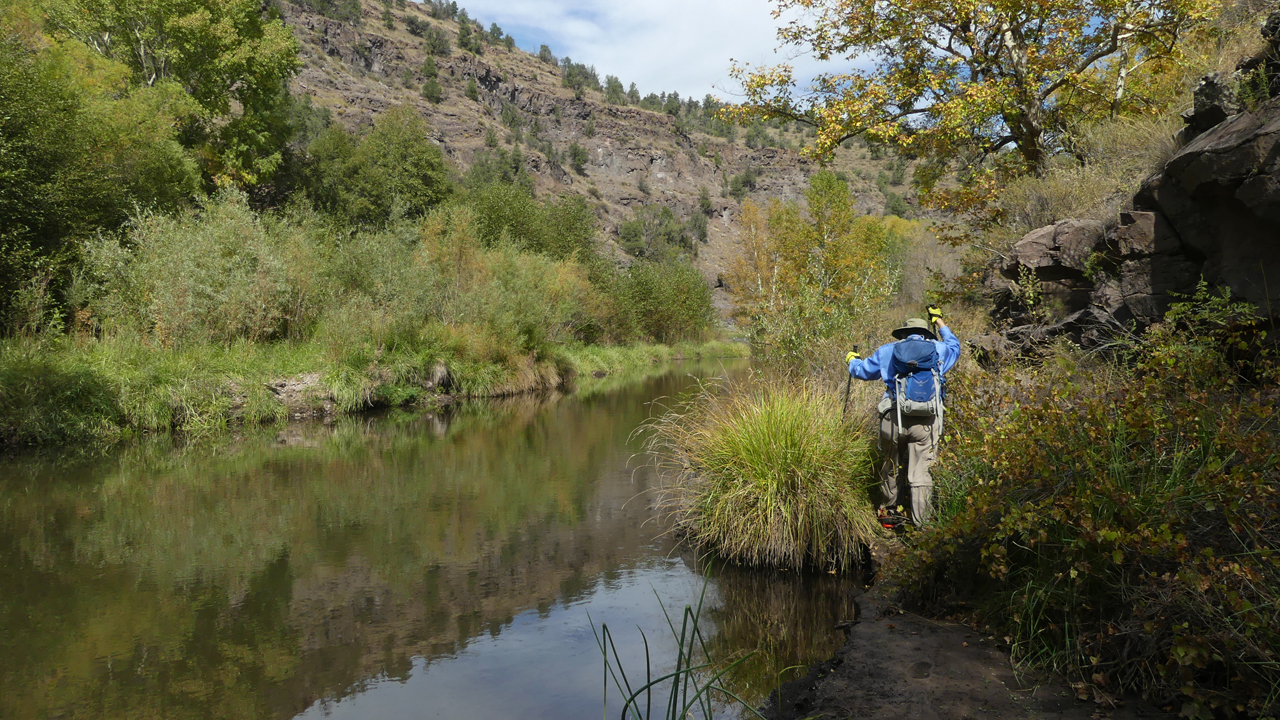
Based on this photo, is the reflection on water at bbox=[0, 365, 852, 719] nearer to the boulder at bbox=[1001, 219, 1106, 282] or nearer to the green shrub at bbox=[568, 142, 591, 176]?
the boulder at bbox=[1001, 219, 1106, 282]

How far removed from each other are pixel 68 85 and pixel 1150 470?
74.4ft

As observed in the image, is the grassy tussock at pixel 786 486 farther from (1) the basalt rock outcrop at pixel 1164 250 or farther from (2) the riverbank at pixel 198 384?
(2) the riverbank at pixel 198 384

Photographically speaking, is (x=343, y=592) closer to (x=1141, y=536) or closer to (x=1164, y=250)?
(x=1141, y=536)

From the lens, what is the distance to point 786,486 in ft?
22.2

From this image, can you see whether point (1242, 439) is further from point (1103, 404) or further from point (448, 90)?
point (448, 90)

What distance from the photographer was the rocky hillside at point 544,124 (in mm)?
89188

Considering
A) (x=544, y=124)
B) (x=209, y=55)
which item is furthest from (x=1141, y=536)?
(x=544, y=124)

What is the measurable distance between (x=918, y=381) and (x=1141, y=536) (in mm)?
2870

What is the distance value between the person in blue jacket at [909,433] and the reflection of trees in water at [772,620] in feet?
3.06

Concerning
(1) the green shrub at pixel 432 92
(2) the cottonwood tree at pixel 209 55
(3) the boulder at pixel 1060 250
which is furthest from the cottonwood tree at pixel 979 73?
(1) the green shrub at pixel 432 92

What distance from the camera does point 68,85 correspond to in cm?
1764

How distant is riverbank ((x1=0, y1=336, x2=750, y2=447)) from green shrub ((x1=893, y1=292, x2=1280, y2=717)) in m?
15.1

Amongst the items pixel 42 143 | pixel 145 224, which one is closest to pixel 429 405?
pixel 145 224

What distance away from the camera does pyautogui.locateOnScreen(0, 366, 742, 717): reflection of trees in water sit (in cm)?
520
